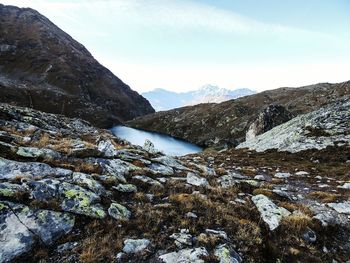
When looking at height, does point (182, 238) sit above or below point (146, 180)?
below

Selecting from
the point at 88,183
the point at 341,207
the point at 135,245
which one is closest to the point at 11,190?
the point at 88,183

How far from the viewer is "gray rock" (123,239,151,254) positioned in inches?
376

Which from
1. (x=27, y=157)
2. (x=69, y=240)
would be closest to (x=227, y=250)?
(x=69, y=240)

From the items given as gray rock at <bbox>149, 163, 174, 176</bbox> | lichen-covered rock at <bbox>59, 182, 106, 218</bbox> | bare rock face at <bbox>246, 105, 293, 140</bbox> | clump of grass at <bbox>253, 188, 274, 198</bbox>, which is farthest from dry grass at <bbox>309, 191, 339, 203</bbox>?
bare rock face at <bbox>246, 105, 293, 140</bbox>

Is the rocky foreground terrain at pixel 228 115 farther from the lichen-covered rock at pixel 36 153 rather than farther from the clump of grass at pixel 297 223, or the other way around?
the clump of grass at pixel 297 223

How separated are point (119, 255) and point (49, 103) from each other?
547 ft

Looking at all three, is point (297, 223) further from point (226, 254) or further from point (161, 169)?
point (161, 169)

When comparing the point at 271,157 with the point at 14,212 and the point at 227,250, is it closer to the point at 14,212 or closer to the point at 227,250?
the point at 227,250

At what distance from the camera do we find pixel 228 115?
147 m

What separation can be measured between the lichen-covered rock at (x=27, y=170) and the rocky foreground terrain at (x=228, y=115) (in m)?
93.0

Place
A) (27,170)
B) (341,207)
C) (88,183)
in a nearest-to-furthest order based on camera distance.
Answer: (88,183), (27,170), (341,207)

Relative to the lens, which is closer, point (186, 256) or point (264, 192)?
point (186, 256)

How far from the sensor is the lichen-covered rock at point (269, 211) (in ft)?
42.1

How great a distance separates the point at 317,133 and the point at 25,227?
136 feet
